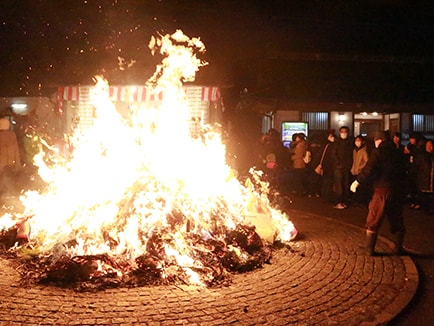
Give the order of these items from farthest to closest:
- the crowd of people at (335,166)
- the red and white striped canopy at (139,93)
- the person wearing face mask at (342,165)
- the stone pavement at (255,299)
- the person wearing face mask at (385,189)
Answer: the red and white striped canopy at (139,93) < the person wearing face mask at (342,165) < the crowd of people at (335,166) < the person wearing face mask at (385,189) < the stone pavement at (255,299)

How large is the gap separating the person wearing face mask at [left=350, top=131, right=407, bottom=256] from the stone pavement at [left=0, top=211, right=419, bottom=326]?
479 mm

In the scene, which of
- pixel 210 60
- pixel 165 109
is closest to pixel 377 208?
pixel 165 109

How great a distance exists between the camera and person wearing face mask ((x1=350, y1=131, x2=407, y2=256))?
6797 mm

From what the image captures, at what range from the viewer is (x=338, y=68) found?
17.5 metres

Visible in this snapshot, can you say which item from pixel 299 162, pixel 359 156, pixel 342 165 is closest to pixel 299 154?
pixel 299 162

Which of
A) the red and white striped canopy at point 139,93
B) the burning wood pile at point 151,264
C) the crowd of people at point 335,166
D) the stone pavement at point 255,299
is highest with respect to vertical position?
the red and white striped canopy at point 139,93

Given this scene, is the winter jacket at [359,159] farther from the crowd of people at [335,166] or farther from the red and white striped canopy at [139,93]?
the red and white striped canopy at [139,93]

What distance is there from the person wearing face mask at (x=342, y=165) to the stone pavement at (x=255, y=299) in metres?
5.18

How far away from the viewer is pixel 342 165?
1170cm

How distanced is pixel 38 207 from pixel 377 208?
552cm

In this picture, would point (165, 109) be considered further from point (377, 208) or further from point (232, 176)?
point (377, 208)

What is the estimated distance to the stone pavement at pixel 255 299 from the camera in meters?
4.46

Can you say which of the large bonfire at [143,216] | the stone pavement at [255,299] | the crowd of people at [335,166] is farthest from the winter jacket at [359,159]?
the stone pavement at [255,299]

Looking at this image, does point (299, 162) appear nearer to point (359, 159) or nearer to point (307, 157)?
point (307, 157)
